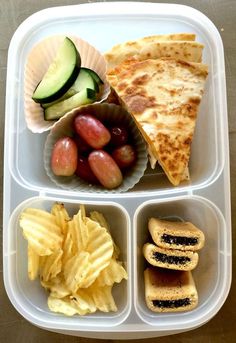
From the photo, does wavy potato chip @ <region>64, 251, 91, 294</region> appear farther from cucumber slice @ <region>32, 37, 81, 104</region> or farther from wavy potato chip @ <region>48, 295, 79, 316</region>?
cucumber slice @ <region>32, 37, 81, 104</region>

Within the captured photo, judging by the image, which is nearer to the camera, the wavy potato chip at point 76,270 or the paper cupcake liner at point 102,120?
the wavy potato chip at point 76,270

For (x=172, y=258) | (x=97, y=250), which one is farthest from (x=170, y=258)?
(x=97, y=250)

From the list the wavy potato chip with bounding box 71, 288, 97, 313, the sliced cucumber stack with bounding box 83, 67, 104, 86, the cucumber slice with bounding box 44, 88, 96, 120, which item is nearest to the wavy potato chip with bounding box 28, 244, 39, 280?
the wavy potato chip with bounding box 71, 288, 97, 313

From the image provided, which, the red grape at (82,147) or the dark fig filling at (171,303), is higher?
the red grape at (82,147)

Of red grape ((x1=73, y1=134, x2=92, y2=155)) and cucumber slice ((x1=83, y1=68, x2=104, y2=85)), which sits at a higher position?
cucumber slice ((x1=83, y1=68, x2=104, y2=85))

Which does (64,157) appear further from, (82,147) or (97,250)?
(97,250)

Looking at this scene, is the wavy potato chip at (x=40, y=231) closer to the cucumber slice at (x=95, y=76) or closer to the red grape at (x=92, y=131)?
the red grape at (x=92, y=131)

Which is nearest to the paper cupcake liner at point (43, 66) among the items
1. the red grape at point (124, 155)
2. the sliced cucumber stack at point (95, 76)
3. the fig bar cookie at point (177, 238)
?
the sliced cucumber stack at point (95, 76)

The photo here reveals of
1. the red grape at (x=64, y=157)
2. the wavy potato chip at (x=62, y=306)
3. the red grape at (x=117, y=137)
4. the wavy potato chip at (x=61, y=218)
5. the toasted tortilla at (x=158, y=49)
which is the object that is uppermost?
the toasted tortilla at (x=158, y=49)
